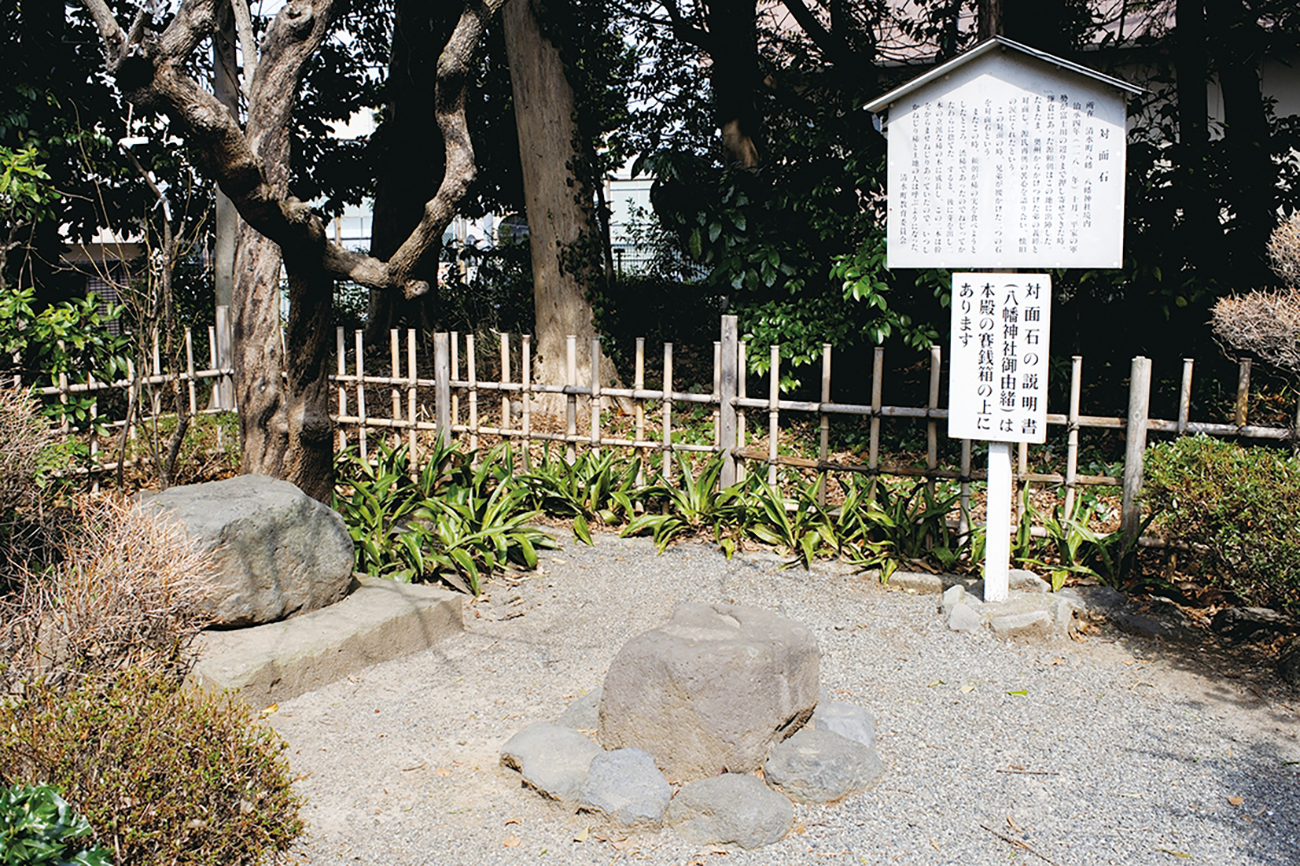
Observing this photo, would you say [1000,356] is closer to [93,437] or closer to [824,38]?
[824,38]

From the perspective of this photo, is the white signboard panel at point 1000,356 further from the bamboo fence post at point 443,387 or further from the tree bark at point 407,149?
the tree bark at point 407,149

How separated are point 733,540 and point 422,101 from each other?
8.10 meters

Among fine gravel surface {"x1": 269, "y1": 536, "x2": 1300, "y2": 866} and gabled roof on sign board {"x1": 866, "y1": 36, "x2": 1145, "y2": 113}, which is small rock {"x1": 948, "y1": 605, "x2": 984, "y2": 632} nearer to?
fine gravel surface {"x1": 269, "y1": 536, "x2": 1300, "y2": 866}

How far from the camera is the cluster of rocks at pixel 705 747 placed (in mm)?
3670

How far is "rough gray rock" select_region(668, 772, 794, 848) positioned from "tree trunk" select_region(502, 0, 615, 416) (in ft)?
21.0

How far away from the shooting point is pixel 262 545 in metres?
4.92

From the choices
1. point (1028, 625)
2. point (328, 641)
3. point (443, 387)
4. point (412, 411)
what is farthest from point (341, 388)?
point (1028, 625)

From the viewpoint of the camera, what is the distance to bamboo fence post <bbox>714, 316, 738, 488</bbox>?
24.3 feet

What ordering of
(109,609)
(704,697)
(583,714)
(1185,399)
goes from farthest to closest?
(1185,399) < (583,714) < (704,697) < (109,609)

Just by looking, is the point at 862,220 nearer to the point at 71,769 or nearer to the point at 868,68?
the point at 868,68

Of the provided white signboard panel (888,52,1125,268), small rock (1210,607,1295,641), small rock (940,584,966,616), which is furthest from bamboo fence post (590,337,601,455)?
small rock (1210,607,1295,641)

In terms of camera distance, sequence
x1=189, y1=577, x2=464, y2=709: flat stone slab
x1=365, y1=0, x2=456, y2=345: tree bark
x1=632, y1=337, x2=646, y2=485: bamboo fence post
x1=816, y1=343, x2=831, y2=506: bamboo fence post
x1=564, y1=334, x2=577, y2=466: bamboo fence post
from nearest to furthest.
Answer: x1=189, y1=577, x2=464, y2=709: flat stone slab → x1=816, y1=343, x2=831, y2=506: bamboo fence post → x1=632, y1=337, x2=646, y2=485: bamboo fence post → x1=564, y1=334, x2=577, y2=466: bamboo fence post → x1=365, y1=0, x2=456, y2=345: tree bark

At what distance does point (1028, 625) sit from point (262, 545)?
12.6ft

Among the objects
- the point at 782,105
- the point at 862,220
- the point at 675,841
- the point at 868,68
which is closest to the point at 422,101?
the point at 782,105
